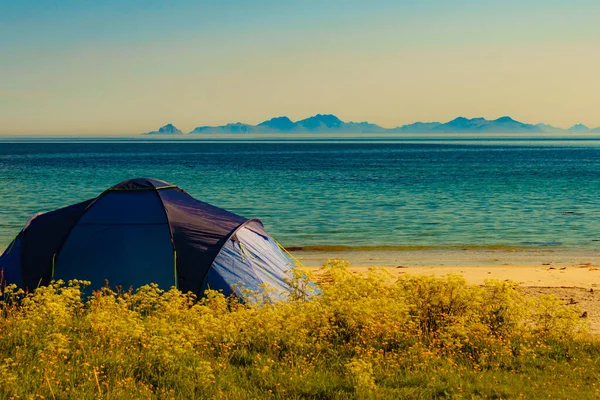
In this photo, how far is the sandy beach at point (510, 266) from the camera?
1783 centimetres

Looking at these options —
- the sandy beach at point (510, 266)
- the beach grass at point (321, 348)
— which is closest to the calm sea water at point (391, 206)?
the sandy beach at point (510, 266)

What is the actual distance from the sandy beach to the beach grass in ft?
20.2

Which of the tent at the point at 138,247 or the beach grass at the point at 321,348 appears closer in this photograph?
the beach grass at the point at 321,348

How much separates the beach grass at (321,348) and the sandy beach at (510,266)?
616 centimetres

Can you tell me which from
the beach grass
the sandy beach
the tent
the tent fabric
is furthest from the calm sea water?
the beach grass

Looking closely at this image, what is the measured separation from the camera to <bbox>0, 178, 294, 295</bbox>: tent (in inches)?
524

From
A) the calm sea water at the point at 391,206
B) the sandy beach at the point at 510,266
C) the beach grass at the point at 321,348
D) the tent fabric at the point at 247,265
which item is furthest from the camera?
the calm sea water at the point at 391,206

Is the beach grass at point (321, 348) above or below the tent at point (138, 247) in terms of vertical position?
below

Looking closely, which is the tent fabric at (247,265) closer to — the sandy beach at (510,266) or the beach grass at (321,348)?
the beach grass at (321,348)

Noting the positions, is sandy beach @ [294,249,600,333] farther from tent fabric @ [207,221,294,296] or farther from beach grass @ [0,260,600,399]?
tent fabric @ [207,221,294,296]

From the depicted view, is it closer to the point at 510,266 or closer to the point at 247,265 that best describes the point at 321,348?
the point at 247,265

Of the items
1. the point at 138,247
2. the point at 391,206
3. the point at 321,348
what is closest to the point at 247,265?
the point at 138,247

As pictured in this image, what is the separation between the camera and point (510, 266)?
22953 mm

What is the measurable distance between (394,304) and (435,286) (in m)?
1.12
